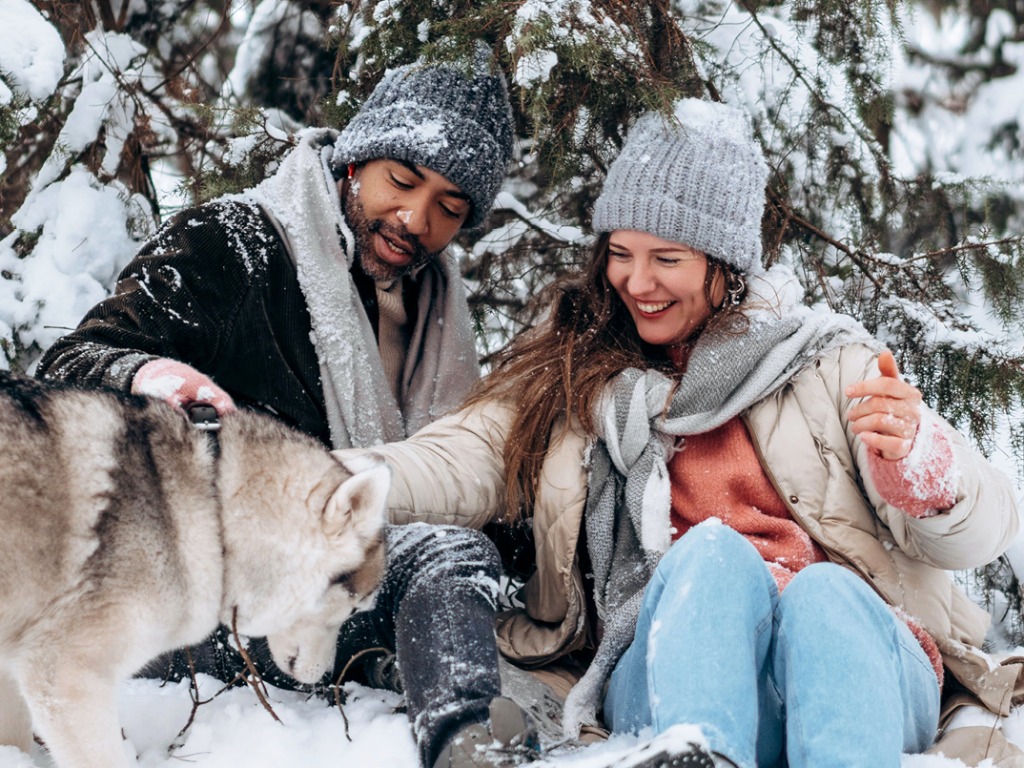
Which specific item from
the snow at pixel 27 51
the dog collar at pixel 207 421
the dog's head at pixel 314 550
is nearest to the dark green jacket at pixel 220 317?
the dog collar at pixel 207 421

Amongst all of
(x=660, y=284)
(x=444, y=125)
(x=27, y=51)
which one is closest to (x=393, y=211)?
(x=444, y=125)

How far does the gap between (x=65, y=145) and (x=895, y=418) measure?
343 centimetres

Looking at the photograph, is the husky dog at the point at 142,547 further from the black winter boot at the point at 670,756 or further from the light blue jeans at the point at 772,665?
the black winter boot at the point at 670,756

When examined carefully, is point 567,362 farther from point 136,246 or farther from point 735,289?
point 136,246

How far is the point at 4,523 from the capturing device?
218 cm

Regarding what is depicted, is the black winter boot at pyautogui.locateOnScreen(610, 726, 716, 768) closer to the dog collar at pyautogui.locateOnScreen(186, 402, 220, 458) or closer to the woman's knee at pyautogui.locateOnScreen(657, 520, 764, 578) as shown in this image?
the woman's knee at pyautogui.locateOnScreen(657, 520, 764, 578)

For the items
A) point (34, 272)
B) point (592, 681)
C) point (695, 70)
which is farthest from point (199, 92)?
point (592, 681)

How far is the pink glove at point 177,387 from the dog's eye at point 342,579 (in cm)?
49

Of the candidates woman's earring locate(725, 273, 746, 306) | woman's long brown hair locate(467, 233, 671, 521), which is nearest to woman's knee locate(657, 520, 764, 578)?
woman's long brown hair locate(467, 233, 671, 521)

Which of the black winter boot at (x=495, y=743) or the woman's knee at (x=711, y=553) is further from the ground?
the woman's knee at (x=711, y=553)

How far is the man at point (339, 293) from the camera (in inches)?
116

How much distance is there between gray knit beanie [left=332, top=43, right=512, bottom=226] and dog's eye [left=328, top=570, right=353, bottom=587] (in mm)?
1448

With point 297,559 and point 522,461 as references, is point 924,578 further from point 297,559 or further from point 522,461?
point 297,559

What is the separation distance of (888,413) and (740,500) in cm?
63
